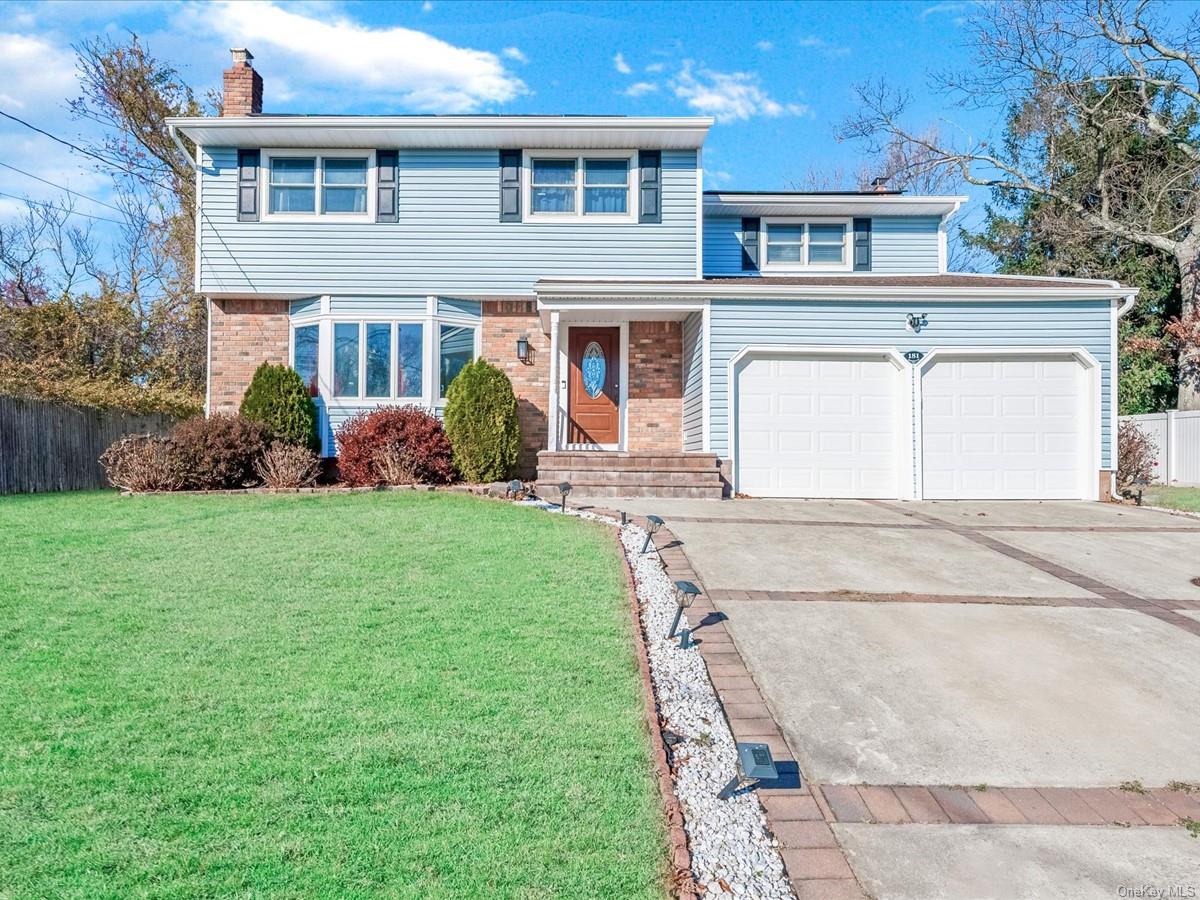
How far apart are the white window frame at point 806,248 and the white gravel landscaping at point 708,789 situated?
→ 1114 centimetres

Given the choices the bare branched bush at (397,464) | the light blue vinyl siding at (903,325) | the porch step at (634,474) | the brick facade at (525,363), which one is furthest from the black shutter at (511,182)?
the porch step at (634,474)

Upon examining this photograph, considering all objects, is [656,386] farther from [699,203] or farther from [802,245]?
[802,245]

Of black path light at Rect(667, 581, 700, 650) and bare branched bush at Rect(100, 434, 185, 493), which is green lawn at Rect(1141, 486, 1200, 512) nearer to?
black path light at Rect(667, 581, 700, 650)

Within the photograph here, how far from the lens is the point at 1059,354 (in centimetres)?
1084

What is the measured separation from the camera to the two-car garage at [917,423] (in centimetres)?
1074

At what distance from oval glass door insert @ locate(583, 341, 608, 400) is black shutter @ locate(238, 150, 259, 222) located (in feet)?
20.4

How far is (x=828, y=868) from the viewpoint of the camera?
2.29 meters

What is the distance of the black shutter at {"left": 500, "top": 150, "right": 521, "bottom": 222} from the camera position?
12.5 meters

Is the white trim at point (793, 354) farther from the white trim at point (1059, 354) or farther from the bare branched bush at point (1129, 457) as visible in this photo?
the bare branched bush at point (1129, 457)

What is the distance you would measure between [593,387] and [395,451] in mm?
3836

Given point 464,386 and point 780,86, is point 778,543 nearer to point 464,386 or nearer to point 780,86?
point 464,386

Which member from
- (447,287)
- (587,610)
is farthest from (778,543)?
(447,287)

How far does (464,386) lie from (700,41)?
1160cm

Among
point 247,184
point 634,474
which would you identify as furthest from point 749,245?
point 247,184
